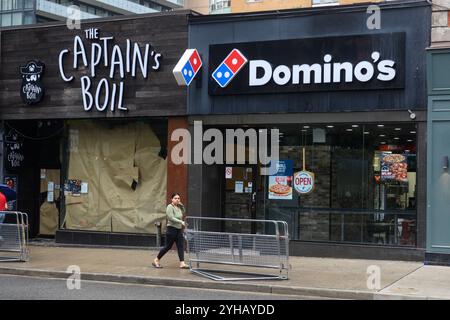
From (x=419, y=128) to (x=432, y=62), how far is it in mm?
1440

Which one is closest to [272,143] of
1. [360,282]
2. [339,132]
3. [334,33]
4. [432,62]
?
[339,132]

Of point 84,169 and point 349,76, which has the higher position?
point 349,76

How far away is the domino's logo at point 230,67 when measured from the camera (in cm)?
1484

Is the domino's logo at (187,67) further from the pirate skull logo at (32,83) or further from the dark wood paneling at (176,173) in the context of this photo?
the pirate skull logo at (32,83)

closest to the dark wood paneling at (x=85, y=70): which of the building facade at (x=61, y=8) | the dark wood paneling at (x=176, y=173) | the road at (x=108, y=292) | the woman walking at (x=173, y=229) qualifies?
the dark wood paneling at (x=176, y=173)

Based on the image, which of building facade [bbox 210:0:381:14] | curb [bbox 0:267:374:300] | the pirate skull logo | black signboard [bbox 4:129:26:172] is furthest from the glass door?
building facade [bbox 210:0:381:14]

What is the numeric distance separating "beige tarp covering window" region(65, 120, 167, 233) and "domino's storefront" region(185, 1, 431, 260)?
1637 millimetres

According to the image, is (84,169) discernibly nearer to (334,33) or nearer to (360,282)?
(334,33)

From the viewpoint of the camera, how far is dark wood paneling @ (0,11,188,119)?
50.9ft

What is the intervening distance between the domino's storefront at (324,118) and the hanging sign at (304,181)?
0.08ft

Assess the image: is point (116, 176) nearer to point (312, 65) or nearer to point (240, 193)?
point (240, 193)

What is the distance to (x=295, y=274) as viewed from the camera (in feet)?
38.4

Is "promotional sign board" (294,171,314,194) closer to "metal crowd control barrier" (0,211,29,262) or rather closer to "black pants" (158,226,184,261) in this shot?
"black pants" (158,226,184,261)

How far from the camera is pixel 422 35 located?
13.2m
